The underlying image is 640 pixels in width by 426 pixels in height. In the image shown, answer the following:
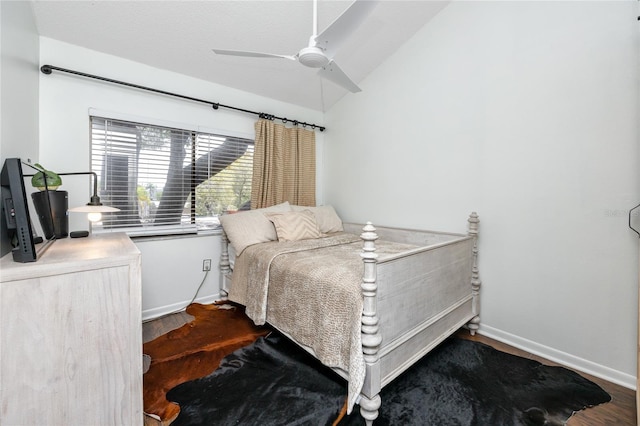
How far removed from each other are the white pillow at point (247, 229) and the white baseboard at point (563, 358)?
2.05m

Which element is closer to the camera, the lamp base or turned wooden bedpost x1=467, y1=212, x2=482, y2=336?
the lamp base

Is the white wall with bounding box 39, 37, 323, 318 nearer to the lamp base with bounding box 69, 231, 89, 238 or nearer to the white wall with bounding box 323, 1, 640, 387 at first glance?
the lamp base with bounding box 69, 231, 89, 238

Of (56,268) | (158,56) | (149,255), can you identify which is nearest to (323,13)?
(158,56)

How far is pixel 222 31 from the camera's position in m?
2.21

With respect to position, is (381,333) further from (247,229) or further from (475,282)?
(247,229)

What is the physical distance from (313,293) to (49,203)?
1.61 metres

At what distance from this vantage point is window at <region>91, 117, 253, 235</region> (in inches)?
91.7

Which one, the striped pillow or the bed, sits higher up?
the striped pillow

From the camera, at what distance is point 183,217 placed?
2.71 metres

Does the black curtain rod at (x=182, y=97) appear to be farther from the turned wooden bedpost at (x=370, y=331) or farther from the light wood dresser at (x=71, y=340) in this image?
the turned wooden bedpost at (x=370, y=331)

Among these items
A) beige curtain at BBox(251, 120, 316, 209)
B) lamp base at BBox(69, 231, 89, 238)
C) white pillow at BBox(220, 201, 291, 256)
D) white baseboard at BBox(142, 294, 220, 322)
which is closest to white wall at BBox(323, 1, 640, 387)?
beige curtain at BBox(251, 120, 316, 209)

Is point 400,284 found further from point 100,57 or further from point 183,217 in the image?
point 100,57

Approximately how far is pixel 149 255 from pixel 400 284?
224 centimetres

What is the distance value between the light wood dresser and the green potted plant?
527mm
